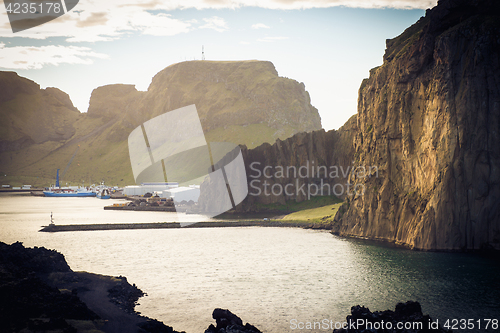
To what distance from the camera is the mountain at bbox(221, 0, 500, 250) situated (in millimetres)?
67500

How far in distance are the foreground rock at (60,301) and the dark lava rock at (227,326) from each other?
4.01 meters

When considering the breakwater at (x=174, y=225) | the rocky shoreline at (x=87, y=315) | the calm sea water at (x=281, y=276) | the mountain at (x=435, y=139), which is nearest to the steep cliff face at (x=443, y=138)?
the mountain at (x=435, y=139)

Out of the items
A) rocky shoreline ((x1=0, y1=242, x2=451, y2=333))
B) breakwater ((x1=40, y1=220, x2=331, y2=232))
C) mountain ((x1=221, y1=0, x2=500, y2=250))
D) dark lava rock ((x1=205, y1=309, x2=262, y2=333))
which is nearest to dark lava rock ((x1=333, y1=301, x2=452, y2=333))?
rocky shoreline ((x1=0, y1=242, x2=451, y2=333))

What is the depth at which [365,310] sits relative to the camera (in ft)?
113

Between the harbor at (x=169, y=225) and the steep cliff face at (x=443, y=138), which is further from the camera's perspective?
the harbor at (x=169, y=225)

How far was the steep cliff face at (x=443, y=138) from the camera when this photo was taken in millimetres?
67438

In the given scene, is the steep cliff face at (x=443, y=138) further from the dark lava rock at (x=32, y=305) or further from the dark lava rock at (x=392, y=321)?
the dark lava rock at (x=32, y=305)

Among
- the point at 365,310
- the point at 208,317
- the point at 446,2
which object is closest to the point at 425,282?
the point at 365,310

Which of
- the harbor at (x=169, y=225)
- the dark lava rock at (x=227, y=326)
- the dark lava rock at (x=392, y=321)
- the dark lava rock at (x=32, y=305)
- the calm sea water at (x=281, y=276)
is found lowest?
the harbor at (x=169, y=225)

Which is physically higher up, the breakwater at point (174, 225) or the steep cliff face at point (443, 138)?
the steep cliff face at point (443, 138)

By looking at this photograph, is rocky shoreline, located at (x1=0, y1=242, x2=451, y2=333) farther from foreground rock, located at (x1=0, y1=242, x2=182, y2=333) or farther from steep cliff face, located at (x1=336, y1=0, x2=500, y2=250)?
steep cliff face, located at (x1=336, y1=0, x2=500, y2=250)

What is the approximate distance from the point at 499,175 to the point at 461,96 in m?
14.9

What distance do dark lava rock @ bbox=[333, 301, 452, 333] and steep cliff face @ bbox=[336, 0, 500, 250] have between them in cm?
3888

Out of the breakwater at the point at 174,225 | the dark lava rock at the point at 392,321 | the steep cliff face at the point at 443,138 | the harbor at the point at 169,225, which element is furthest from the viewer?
the harbor at the point at 169,225
